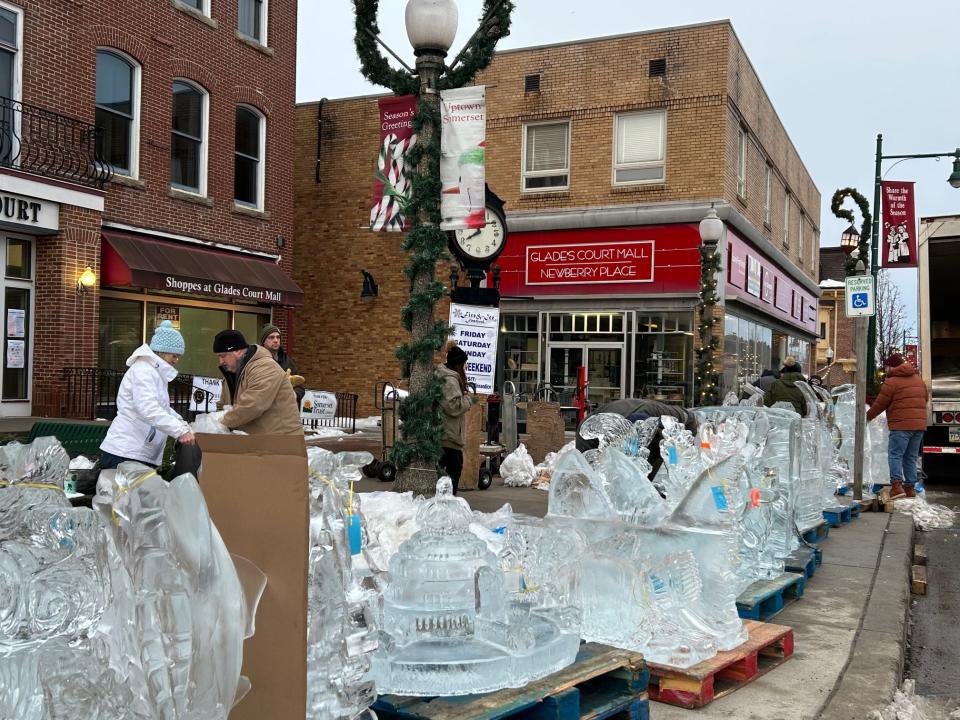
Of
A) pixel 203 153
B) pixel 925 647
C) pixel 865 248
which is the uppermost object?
pixel 203 153

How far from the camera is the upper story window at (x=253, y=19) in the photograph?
62.2ft

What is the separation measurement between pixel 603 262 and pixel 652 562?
16.0 meters

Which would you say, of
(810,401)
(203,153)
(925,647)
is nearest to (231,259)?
(203,153)

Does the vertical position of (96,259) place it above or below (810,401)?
above

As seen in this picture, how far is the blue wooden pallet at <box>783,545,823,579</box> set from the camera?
262 inches

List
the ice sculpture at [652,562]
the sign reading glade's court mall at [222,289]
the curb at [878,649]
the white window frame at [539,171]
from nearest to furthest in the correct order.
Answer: the ice sculpture at [652,562] < the curb at [878,649] < the sign reading glade's court mall at [222,289] < the white window frame at [539,171]

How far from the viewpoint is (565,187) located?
2078 cm

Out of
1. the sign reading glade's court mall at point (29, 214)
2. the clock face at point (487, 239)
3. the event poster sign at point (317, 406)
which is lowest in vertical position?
the event poster sign at point (317, 406)

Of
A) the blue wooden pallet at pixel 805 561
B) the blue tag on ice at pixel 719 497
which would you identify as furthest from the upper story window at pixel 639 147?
the blue tag on ice at pixel 719 497

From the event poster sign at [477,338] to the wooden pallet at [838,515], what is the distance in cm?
374

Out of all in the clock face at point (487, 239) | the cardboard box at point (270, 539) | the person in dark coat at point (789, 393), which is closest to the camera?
the cardboard box at point (270, 539)

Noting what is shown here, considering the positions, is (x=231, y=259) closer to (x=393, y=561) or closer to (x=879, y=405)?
(x=879, y=405)

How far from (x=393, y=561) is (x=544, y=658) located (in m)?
0.70

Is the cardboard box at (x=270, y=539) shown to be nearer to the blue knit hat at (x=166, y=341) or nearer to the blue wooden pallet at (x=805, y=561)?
the blue knit hat at (x=166, y=341)
